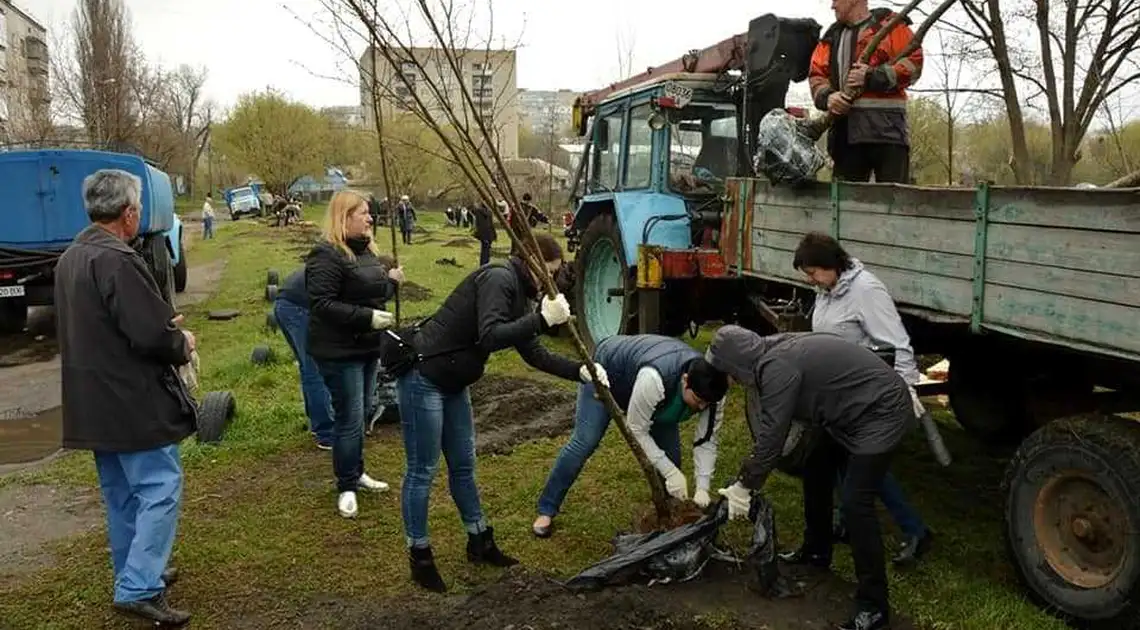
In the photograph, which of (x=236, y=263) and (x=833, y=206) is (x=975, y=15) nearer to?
(x=833, y=206)

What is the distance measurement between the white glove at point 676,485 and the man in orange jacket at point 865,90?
238 cm

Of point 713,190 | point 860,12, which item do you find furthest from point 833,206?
point 713,190

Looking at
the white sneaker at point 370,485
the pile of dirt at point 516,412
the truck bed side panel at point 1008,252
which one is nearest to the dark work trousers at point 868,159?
the truck bed side panel at point 1008,252

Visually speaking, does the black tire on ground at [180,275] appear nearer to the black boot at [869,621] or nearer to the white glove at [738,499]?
the white glove at [738,499]

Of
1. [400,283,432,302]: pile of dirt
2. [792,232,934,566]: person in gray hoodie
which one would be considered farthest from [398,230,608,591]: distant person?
[400,283,432,302]: pile of dirt

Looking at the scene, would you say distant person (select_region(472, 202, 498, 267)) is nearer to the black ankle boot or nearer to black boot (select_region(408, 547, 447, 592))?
the black ankle boot

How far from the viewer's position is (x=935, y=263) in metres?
3.86

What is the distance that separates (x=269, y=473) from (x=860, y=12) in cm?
459

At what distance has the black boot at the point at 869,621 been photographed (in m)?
3.58

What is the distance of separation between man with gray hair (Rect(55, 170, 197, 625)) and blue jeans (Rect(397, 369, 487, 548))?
36.0 inches

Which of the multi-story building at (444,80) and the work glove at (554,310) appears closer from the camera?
the work glove at (554,310)

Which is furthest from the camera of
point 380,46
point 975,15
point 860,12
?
point 975,15

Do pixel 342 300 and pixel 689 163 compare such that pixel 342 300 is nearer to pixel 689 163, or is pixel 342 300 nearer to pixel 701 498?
pixel 701 498

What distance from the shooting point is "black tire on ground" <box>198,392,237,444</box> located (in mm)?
6258
